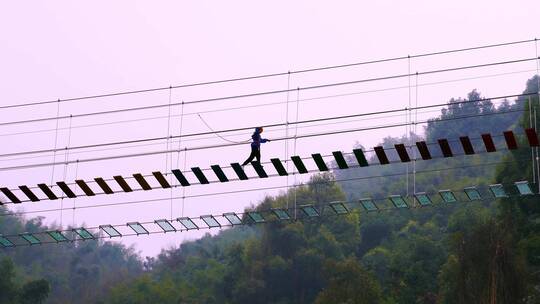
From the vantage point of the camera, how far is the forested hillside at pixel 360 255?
189 feet

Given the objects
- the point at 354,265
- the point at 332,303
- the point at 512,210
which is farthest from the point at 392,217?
the point at 512,210

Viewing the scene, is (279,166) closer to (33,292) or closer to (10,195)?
(10,195)

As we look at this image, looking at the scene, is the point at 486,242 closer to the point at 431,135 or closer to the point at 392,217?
the point at 392,217

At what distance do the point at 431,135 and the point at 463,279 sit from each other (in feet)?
264

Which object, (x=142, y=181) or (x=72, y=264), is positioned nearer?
(x=142, y=181)

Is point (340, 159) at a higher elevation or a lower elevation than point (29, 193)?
higher

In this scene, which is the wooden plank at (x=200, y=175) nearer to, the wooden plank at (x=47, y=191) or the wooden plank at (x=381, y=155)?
the wooden plank at (x=47, y=191)

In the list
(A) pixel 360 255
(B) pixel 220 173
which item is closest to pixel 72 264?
(A) pixel 360 255

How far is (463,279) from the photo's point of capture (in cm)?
5706

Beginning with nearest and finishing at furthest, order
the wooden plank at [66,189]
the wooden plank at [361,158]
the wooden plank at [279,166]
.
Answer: the wooden plank at [361,158] < the wooden plank at [279,166] < the wooden plank at [66,189]

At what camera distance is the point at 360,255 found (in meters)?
102

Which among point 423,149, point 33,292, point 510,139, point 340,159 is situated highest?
point 510,139

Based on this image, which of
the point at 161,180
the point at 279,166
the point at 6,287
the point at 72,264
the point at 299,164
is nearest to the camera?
the point at 299,164

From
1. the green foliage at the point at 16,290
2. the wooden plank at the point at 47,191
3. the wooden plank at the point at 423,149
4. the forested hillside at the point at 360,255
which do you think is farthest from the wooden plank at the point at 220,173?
the green foliage at the point at 16,290
